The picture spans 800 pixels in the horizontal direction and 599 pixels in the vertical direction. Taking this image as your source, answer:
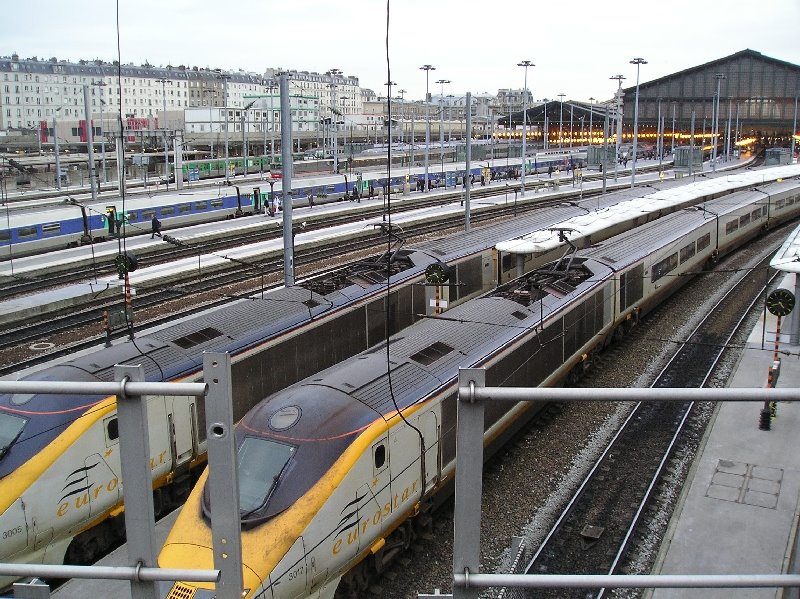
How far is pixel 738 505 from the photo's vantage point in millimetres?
11359

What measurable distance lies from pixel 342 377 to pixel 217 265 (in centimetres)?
2011

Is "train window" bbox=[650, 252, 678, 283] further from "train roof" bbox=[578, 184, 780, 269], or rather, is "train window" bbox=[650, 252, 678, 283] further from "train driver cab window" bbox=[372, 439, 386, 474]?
"train driver cab window" bbox=[372, 439, 386, 474]

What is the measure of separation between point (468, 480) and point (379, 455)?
6.15 meters

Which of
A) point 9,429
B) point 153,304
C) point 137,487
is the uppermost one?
point 137,487

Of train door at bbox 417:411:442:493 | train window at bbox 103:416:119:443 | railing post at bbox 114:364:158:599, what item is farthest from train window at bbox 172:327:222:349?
railing post at bbox 114:364:158:599

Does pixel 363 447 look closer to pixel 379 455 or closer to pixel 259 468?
pixel 379 455

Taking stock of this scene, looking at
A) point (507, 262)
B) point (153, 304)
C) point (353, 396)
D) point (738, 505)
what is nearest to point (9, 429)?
point (353, 396)

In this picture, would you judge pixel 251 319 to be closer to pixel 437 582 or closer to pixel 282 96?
pixel 437 582

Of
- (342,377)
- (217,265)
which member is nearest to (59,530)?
(342,377)

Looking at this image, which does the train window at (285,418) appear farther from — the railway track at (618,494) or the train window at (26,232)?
the train window at (26,232)

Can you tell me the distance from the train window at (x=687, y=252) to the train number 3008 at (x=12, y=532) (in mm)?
20998

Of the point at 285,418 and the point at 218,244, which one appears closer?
the point at 285,418

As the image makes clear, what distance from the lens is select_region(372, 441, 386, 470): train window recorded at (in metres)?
9.28

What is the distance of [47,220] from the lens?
33531mm
